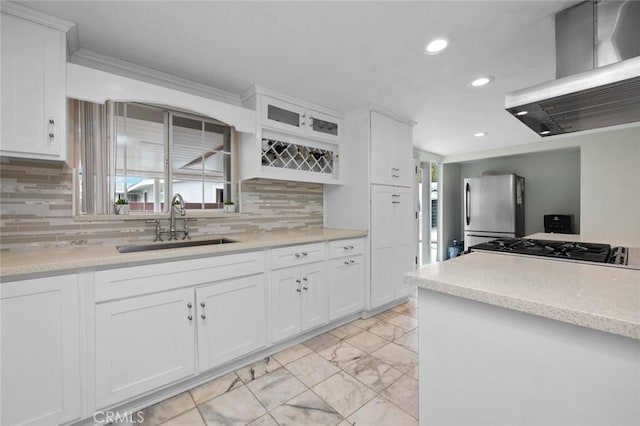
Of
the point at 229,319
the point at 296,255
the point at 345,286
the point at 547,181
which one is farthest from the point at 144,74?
the point at 547,181

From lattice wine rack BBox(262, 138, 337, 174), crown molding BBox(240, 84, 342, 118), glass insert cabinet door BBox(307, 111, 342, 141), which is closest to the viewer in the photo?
crown molding BBox(240, 84, 342, 118)

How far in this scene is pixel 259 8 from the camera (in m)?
1.39

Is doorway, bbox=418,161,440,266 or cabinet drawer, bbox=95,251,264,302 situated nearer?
cabinet drawer, bbox=95,251,264,302

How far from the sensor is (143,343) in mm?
1507

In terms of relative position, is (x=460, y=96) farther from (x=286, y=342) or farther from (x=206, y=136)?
(x=286, y=342)

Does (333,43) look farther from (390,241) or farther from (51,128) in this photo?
(390,241)

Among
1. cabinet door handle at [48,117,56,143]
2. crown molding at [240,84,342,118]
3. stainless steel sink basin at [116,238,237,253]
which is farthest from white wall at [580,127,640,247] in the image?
cabinet door handle at [48,117,56,143]

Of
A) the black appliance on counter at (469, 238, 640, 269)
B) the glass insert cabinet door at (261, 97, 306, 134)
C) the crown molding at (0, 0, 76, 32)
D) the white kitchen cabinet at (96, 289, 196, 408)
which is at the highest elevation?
the crown molding at (0, 0, 76, 32)

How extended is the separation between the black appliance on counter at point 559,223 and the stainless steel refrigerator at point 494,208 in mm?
372

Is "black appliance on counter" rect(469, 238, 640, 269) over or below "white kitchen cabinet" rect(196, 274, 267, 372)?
over

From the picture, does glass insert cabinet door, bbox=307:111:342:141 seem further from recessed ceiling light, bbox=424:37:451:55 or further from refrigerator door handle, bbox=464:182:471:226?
refrigerator door handle, bbox=464:182:471:226

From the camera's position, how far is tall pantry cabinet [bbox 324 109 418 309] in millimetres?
2777

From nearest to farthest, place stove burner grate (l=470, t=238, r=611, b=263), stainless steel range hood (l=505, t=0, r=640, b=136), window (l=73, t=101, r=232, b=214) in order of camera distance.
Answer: stainless steel range hood (l=505, t=0, r=640, b=136), stove burner grate (l=470, t=238, r=611, b=263), window (l=73, t=101, r=232, b=214)

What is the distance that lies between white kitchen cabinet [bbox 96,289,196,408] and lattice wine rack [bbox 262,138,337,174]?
1.34 metres
